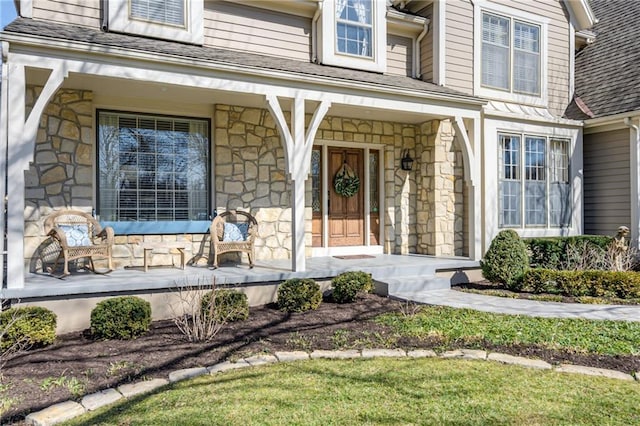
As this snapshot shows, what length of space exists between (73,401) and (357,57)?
24.1ft

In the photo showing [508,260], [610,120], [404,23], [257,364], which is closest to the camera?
[257,364]

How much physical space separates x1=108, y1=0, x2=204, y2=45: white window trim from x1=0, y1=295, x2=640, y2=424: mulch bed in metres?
→ 4.50

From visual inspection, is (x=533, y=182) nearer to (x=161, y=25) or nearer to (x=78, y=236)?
(x=161, y=25)

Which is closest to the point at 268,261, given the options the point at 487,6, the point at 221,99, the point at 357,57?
the point at 221,99

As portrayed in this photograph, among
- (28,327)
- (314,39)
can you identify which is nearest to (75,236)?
(28,327)

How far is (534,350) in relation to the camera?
4.28 meters

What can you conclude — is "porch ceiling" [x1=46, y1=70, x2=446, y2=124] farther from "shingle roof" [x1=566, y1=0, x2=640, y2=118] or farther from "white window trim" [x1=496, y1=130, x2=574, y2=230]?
"shingle roof" [x1=566, y1=0, x2=640, y2=118]

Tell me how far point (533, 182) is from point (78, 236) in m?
8.54

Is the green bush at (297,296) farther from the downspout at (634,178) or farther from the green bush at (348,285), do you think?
the downspout at (634,178)

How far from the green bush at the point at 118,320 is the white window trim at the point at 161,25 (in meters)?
4.37

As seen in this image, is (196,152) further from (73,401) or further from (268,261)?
(73,401)

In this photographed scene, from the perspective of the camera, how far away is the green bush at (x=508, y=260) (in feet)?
23.5

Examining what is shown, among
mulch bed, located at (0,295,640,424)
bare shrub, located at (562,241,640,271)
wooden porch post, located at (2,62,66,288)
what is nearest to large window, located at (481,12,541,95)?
bare shrub, located at (562,241,640,271)

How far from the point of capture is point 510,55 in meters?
9.67
